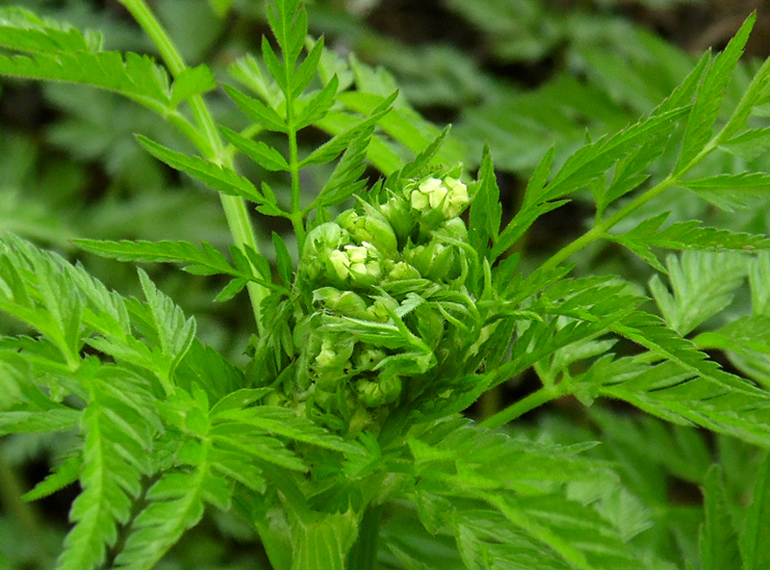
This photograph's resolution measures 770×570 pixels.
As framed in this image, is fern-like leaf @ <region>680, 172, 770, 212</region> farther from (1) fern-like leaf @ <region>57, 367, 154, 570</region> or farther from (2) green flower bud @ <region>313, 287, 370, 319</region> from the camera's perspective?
(1) fern-like leaf @ <region>57, 367, 154, 570</region>

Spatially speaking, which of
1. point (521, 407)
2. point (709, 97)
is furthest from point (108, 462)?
point (709, 97)

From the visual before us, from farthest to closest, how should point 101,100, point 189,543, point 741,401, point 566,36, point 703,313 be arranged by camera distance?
point 566,36
point 101,100
point 189,543
point 703,313
point 741,401

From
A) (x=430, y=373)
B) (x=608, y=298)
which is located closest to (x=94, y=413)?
(x=430, y=373)

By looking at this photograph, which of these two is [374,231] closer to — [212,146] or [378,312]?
[378,312]

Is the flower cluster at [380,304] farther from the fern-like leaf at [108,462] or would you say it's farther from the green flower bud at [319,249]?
the fern-like leaf at [108,462]

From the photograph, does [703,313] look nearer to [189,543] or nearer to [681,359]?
[681,359]

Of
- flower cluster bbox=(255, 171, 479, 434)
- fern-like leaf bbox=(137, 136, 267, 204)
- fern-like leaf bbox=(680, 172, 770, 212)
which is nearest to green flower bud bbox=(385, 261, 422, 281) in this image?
flower cluster bbox=(255, 171, 479, 434)
